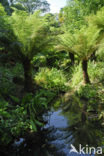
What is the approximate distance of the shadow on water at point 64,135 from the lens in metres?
2.45

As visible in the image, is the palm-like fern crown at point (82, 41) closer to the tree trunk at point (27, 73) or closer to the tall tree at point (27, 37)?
the tall tree at point (27, 37)

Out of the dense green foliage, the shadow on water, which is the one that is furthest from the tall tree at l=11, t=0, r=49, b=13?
the shadow on water

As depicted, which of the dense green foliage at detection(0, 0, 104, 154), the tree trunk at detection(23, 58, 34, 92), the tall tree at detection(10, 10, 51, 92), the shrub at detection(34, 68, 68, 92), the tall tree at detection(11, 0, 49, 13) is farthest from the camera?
the tall tree at detection(11, 0, 49, 13)

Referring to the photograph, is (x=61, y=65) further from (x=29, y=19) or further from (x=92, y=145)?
(x=92, y=145)

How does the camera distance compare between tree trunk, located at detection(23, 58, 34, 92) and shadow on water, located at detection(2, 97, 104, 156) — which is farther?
tree trunk, located at detection(23, 58, 34, 92)

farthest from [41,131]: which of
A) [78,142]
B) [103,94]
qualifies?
[103,94]

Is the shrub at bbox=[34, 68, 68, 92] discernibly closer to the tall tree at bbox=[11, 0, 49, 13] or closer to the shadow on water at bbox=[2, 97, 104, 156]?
the shadow on water at bbox=[2, 97, 104, 156]

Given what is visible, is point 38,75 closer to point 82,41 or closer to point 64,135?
point 82,41

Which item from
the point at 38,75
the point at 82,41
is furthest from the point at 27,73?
the point at 82,41

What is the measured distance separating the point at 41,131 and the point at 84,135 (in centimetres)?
85

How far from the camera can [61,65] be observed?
784cm

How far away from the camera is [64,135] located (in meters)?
2.84

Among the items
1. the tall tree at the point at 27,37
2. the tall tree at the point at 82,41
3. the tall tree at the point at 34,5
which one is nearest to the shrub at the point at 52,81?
the tall tree at the point at 27,37

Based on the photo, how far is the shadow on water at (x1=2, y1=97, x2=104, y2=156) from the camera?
2.45 m
